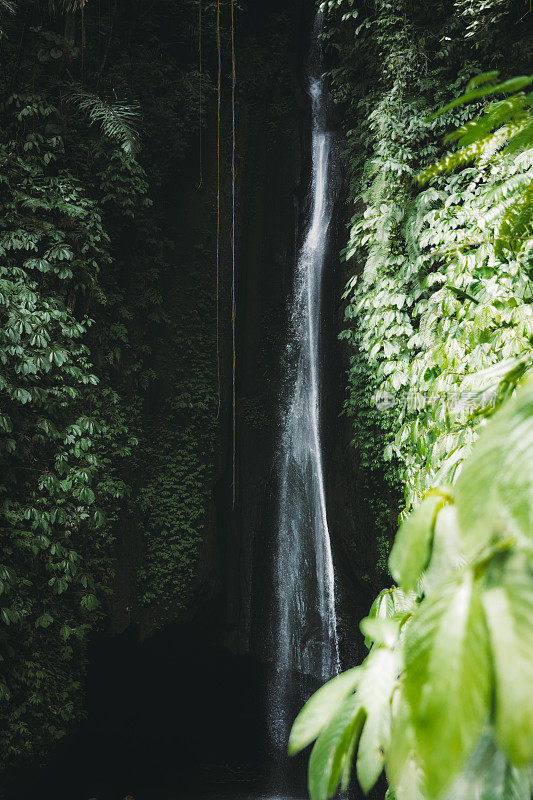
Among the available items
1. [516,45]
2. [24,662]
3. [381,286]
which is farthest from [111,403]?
[516,45]

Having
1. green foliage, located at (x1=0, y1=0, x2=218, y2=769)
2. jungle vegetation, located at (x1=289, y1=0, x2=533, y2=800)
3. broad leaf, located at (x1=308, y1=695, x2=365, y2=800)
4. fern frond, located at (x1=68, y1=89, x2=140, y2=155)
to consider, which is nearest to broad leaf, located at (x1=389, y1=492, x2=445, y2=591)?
jungle vegetation, located at (x1=289, y1=0, x2=533, y2=800)

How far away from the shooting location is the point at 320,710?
395mm

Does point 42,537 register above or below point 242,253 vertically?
below

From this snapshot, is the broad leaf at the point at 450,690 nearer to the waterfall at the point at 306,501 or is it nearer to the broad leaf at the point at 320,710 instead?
the broad leaf at the point at 320,710

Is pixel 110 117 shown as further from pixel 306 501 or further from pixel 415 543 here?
pixel 415 543

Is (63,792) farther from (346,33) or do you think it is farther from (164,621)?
(346,33)

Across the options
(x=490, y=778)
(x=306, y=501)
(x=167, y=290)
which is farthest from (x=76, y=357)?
(x=490, y=778)

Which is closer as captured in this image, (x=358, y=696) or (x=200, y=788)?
(x=358, y=696)

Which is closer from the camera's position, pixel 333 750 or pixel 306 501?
pixel 333 750

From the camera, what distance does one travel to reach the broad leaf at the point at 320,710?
1.26 ft

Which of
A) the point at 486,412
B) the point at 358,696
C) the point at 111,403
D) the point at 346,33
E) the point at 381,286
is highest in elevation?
the point at 346,33

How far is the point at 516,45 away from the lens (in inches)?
139

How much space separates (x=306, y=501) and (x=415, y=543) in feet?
18.0

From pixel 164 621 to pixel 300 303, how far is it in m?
4.17
